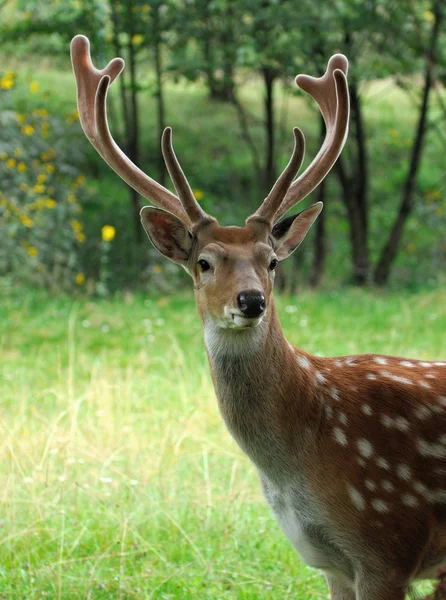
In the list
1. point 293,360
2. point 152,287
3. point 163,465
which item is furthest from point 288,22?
point 293,360

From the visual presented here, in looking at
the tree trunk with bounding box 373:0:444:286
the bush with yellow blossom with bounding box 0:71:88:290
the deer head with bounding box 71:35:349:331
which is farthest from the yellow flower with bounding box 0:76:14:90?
the deer head with bounding box 71:35:349:331

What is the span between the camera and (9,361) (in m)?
8.04

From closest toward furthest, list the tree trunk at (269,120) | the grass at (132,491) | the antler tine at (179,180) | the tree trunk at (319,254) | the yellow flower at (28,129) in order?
the antler tine at (179,180) < the grass at (132,491) < the yellow flower at (28,129) < the tree trunk at (269,120) < the tree trunk at (319,254)

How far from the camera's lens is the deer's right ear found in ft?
11.5

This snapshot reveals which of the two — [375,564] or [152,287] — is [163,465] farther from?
[152,287]

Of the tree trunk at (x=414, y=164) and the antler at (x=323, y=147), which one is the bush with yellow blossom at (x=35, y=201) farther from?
the antler at (x=323, y=147)

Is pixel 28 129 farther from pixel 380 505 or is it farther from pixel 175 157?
pixel 380 505

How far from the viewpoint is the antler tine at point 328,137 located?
368 centimetres

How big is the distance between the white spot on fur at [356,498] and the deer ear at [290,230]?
0.87 meters

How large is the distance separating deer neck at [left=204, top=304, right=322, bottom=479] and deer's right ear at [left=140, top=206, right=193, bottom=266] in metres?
0.33

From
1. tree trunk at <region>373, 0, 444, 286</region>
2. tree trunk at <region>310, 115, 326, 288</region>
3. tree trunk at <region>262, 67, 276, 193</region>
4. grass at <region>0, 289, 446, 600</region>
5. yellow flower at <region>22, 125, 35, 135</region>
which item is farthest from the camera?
tree trunk at <region>310, 115, 326, 288</region>

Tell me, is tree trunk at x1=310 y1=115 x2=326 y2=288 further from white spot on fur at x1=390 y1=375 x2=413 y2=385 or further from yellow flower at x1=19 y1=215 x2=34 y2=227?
white spot on fur at x1=390 y1=375 x2=413 y2=385

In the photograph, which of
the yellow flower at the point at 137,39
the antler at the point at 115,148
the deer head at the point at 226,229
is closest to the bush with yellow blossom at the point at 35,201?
the yellow flower at the point at 137,39

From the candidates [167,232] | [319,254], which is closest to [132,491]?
[167,232]
